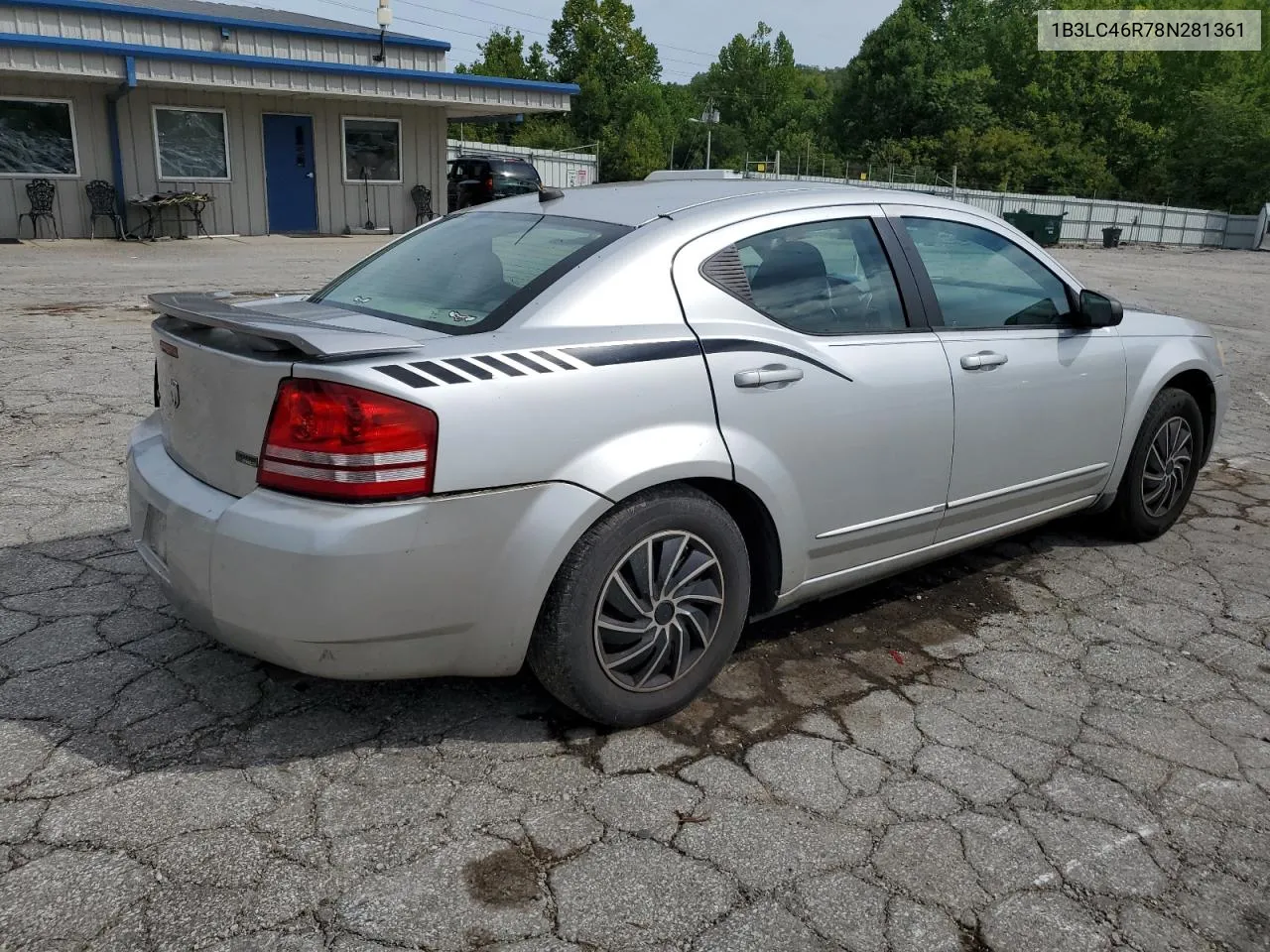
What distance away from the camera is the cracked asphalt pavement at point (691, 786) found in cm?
232

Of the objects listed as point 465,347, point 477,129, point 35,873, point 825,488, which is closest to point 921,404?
point 825,488

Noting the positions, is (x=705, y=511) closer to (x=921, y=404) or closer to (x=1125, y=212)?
(x=921, y=404)

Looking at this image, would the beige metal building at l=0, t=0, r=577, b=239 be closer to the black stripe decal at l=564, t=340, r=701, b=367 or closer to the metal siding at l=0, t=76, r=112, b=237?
the metal siding at l=0, t=76, r=112, b=237

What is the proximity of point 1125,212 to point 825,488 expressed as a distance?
42.0 meters

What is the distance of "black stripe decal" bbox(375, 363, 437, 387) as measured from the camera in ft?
8.47

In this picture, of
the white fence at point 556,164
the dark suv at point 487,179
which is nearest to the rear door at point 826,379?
the dark suv at point 487,179

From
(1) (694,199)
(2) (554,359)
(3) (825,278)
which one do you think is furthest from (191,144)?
(2) (554,359)

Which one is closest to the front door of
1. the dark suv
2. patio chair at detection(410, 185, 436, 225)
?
patio chair at detection(410, 185, 436, 225)

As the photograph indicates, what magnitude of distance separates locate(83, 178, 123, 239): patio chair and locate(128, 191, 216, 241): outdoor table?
281mm

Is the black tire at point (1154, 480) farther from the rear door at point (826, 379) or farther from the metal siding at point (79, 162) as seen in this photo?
the metal siding at point (79, 162)

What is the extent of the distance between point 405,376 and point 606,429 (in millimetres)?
554

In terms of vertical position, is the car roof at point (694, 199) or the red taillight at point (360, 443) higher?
the car roof at point (694, 199)

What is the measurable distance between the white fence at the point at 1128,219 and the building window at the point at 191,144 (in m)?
23.2

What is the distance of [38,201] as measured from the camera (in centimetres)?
1825
